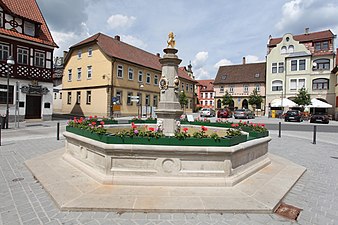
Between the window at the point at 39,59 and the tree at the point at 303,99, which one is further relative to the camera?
the tree at the point at 303,99

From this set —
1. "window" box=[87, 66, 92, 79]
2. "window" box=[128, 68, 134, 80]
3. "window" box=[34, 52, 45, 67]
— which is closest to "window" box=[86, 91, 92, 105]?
"window" box=[87, 66, 92, 79]

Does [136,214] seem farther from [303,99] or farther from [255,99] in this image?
[255,99]

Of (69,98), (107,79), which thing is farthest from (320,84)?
(69,98)

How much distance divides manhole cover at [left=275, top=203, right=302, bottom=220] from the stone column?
3.90 meters

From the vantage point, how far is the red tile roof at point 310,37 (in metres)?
40.0

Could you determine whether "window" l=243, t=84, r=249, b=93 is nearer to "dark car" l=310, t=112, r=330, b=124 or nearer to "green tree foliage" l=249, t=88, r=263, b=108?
"green tree foliage" l=249, t=88, r=263, b=108

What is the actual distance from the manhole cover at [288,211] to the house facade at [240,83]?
1794 inches

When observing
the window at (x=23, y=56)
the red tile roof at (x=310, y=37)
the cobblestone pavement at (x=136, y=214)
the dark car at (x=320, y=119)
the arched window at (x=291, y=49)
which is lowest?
the cobblestone pavement at (x=136, y=214)

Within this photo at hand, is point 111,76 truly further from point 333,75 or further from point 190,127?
point 333,75

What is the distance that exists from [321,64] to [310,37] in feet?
23.3

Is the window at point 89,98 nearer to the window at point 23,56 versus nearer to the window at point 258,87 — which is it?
the window at point 23,56

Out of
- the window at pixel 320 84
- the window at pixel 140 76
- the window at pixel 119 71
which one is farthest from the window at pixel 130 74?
the window at pixel 320 84

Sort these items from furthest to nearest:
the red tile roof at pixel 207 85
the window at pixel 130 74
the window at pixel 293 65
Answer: the red tile roof at pixel 207 85 < the window at pixel 293 65 < the window at pixel 130 74

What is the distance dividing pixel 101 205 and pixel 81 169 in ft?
7.30
